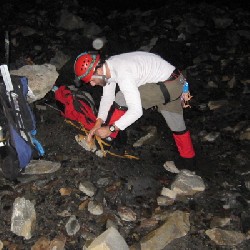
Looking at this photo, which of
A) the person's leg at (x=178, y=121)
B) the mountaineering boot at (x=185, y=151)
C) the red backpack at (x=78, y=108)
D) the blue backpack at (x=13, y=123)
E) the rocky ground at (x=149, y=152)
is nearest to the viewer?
the rocky ground at (x=149, y=152)

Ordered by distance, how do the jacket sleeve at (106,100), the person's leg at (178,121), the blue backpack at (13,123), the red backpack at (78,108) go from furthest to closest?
the red backpack at (78,108) < the jacket sleeve at (106,100) < the person's leg at (178,121) < the blue backpack at (13,123)

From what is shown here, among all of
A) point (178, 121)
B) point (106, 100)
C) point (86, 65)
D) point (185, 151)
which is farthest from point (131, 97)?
point (185, 151)

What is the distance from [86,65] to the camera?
4.54 metres

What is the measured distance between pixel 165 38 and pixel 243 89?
345cm

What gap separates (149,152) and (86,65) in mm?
2114

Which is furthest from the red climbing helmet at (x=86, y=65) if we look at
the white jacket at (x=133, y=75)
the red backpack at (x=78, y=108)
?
the red backpack at (x=78, y=108)

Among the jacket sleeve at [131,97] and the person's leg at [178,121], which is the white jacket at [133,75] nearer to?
the jacket sleeve at [131,97]

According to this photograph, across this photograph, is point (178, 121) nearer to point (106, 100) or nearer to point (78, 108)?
point (106, 100)

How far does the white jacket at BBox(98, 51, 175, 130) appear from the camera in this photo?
14.9 feet

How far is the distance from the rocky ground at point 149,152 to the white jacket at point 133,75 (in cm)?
106

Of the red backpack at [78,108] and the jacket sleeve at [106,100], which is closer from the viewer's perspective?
the jacket sleeve at [106,100]

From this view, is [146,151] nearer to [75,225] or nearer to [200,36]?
[75,225]

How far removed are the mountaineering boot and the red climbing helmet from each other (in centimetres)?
181

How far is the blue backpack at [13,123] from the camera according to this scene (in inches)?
178
